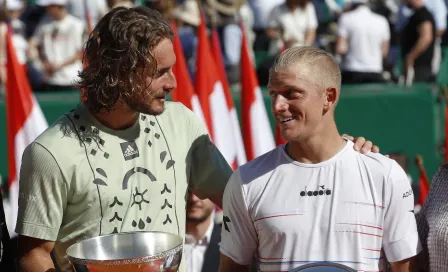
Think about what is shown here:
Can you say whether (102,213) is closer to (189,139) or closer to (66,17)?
(189,139)

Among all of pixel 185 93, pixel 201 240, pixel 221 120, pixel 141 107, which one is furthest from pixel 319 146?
pixel 221 120

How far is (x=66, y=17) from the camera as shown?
10.4 meters

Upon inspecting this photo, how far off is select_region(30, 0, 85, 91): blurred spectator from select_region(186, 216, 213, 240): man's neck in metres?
4.79

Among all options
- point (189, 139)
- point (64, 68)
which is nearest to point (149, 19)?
point (189, 139)

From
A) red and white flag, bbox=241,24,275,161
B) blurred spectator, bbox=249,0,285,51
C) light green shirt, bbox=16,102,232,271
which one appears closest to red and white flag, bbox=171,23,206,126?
red and white flag, bbox=241,24,275,161

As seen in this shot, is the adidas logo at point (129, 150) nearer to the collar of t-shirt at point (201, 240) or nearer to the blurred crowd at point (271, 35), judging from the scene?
the collar of t-shirt at point (201, 240)

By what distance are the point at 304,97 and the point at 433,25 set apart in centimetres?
739

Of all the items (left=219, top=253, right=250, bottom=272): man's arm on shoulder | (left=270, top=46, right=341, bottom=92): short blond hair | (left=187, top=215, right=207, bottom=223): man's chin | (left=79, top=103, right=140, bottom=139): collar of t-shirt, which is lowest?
(left=187, top=215, right=207, bottom=223): man's chin

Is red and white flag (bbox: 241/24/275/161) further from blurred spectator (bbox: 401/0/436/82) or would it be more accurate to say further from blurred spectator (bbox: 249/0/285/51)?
blurred spectator (bbox: 249/0/285/51)

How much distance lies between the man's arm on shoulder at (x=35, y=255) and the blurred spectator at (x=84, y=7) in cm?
775

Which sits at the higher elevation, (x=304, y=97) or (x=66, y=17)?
(x=66, y=17)

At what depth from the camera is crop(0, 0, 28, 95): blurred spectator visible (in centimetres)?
1066

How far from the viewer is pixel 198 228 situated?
591cm

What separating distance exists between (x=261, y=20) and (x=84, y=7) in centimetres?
226
